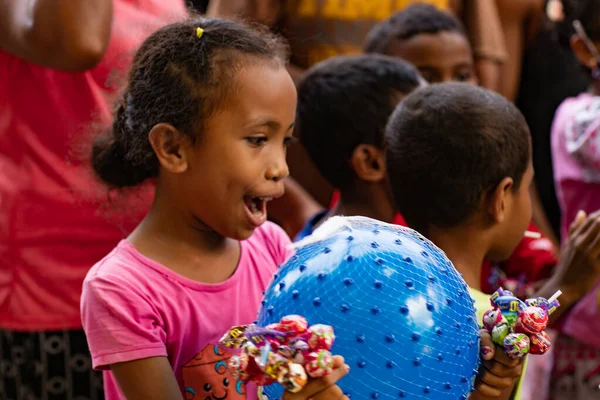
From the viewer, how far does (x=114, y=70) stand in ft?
8.27

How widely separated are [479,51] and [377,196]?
1488mm

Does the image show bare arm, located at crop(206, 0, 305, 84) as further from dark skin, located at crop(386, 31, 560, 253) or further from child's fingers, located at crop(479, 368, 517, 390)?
child's fingers, located at crop(479, 368, 517, 390)

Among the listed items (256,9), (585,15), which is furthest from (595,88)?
(256,9)

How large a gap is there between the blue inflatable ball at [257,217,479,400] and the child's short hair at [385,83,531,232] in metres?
0.64

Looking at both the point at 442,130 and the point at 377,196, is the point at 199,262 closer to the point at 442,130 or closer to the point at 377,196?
the point at 442,130

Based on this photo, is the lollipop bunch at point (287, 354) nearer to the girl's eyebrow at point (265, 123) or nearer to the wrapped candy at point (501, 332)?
the wrapped candy at point (501, 332)

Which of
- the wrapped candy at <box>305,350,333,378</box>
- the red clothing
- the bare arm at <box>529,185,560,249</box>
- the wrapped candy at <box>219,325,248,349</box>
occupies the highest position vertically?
the wrapped candy at <box>305,350,333,378</box>

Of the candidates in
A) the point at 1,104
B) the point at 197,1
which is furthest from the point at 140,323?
the point at 197,1

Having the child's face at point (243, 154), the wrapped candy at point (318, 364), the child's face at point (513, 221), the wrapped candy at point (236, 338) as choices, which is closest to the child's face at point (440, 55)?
the child's face at point (513, 221)

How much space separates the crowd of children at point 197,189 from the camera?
1.99 meters

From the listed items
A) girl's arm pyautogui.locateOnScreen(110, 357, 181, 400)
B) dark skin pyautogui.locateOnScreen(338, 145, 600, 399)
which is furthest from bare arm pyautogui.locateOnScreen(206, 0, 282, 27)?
girl's arm pyautogui.locateOnScreen(110, 357, 181, 400)

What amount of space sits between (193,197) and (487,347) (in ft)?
2.40

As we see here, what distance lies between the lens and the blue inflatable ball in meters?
1.56

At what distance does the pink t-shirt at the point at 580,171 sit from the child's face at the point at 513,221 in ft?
3.44
